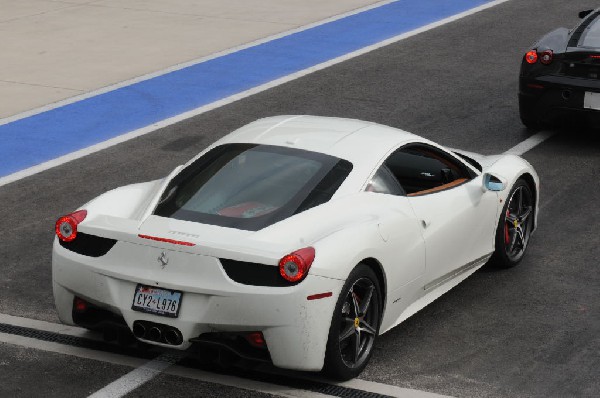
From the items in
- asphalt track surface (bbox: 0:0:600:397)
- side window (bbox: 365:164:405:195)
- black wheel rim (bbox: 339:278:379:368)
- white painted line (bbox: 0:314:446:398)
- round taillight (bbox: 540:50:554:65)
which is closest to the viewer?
white painted line (bbox: 0:314:446:398)

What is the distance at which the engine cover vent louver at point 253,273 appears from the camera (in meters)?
7.25

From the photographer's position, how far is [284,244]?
739cm

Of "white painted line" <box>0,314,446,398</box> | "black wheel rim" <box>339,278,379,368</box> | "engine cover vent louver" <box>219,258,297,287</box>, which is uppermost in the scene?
"engine cover vent louver" <box>219,258,297,287</box>

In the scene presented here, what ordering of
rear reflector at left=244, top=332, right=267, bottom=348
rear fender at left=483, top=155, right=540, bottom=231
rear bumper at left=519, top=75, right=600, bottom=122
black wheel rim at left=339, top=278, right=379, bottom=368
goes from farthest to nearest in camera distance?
rear bumper at left=519, top=75, right=600, bottom=122
rear fender at left=483, top=155, right=540, bottom=231
black wheel rim at left=339, top=278, right=379, bottom=368
rear reflector at left=244, top=332, right=267, bottom=348

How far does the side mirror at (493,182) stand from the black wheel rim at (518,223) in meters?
0.50

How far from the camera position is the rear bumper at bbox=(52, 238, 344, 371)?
23.7 ft

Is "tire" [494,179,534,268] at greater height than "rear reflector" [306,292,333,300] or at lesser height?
lesser

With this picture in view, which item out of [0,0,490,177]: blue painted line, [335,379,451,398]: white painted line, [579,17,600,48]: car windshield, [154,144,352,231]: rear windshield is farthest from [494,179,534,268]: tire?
[0,0,490,177]: blue painted line

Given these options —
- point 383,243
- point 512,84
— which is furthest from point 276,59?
point 383,243

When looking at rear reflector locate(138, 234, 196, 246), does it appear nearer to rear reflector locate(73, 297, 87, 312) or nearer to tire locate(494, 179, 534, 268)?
rear reflector locate(73, 297, 87, 312)

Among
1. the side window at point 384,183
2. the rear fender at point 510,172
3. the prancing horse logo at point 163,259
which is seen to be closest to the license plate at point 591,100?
the rear fender at point 510,172

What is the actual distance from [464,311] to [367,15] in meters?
13.0

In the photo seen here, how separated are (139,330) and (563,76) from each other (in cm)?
708

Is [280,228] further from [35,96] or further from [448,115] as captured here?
[35,96]
